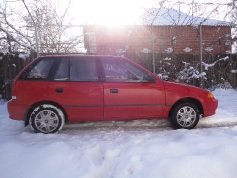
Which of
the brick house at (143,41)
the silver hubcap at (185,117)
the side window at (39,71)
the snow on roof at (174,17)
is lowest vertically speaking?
the silver hubcap at (185,117)

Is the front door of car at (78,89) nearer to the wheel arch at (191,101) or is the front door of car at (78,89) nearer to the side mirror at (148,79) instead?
the side mirror at (148,79)

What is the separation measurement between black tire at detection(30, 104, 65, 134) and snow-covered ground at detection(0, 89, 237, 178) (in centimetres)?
21

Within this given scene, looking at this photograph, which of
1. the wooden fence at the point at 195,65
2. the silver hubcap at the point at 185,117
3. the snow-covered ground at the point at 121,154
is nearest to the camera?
the snow-covered ground at the point at 121,154

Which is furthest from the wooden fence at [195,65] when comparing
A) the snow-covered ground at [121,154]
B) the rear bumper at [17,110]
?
the rear bumper at [17,110]

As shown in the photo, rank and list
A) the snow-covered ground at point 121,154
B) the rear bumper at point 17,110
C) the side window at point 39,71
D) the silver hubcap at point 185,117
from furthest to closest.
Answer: the silver hubcap at point 185,117
the side window at point 39,71
the rear bumper at point 17,110
the snow-covered ground at point 121,154

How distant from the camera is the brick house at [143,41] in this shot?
30.1 feet

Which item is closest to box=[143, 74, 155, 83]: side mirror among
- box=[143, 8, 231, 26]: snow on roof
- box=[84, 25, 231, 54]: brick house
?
box=[84, 25, 231, 54]: brick house

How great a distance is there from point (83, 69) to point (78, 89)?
45 centimetres

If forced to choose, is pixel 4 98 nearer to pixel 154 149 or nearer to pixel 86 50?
pixel 86 50

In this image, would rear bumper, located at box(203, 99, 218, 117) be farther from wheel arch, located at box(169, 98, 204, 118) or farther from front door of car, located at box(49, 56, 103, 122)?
front door of car, located at box(49, 56, 103, 122)

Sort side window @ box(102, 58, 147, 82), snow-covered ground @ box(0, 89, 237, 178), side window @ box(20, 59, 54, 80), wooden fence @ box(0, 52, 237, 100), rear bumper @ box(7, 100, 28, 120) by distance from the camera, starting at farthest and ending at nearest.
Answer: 1. wooden fence @ box(0, 52, 237, 100)
2. side window @ box(102, 58, 147, 82)
3. side window @ box(20, 59, 54, 80)
4. rear bumper @ box(7, 100, 28, 120)
5. snow-covered ground @ box(0, 89, 237, 178)

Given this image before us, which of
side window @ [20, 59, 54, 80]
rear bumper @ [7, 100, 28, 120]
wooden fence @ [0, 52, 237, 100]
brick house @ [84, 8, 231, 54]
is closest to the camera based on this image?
rear bumper @ [7, 100, 28, 120]

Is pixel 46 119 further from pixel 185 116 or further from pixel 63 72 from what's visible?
pixel 185 116

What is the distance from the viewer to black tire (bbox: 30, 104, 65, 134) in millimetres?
4473
